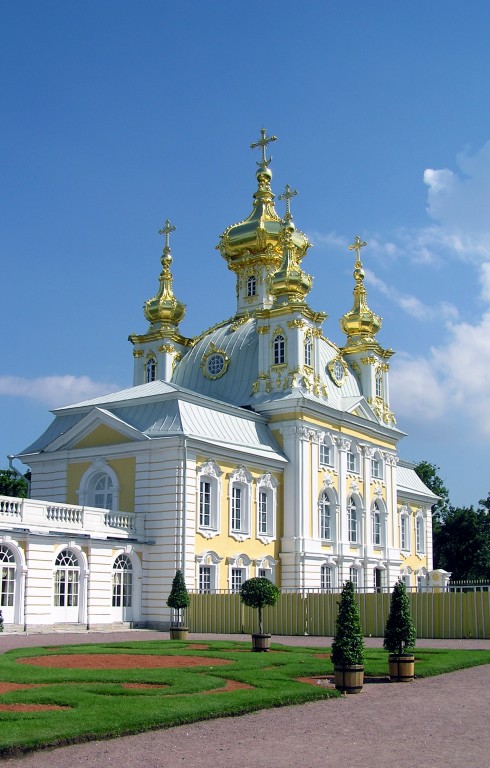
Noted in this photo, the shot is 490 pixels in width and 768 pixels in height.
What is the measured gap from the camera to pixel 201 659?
64.8 feet

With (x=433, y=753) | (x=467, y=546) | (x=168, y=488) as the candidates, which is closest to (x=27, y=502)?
(x=168, y=488)

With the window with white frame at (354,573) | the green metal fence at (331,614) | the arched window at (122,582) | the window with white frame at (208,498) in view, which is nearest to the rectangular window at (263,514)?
the window with white frame at (208,498)

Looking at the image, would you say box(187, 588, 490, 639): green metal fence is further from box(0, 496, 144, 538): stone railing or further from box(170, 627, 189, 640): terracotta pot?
box(170, 627, 189, 640): terracotta pot

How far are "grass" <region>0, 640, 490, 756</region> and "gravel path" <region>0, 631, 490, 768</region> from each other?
0.67ft

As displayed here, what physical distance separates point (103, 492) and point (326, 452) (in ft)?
38.5

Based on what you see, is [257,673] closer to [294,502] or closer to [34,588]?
[34,588]

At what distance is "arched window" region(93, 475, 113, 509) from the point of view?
36.0 meters

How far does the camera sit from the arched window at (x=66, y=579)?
97.5 feet

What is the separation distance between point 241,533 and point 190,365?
1289 centimetres

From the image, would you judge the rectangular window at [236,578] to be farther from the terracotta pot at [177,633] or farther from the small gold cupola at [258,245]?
the small gold cupola at [258,245]

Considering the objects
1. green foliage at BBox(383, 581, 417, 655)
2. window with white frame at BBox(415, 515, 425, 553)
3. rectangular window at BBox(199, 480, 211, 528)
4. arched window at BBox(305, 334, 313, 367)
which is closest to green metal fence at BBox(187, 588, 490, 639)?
rectangular window at BBox(199, 480, 211, 528)

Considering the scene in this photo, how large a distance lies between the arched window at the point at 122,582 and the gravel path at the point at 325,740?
726 inches

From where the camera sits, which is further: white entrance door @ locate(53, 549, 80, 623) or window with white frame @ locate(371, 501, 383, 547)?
window with white frame @ locate(371, 501, 383, 547)

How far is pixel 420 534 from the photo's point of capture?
56.3m
